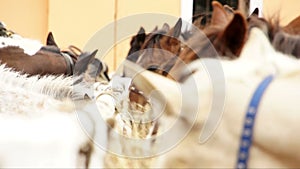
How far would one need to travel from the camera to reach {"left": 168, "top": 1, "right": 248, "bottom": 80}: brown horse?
16.6 inches

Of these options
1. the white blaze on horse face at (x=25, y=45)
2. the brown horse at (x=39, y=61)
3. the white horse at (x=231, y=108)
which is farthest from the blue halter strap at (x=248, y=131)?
the white blaze on horse face at (x=25, y=45)

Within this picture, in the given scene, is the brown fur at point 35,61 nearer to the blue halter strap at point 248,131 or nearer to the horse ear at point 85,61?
the horse ear at point 85,61

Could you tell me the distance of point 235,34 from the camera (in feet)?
1.40

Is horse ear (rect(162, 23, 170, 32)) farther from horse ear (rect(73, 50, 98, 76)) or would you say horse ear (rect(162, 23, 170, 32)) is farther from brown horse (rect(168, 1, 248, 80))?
brown horse (rect(168, 1, 248, 80))

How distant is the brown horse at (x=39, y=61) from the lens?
0.86 meters

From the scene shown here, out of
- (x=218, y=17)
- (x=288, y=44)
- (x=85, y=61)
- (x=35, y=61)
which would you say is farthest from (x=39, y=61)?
(x=288, y=44)

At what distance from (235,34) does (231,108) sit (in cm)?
7

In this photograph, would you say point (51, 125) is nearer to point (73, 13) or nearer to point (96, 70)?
point (96, 70)

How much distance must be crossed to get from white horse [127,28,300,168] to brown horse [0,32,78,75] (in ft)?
1.44

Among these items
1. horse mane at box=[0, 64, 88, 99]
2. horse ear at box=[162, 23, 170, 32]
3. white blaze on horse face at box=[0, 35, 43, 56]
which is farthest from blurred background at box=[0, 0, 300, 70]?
horse mane at box=[0, 64, 88, 99]

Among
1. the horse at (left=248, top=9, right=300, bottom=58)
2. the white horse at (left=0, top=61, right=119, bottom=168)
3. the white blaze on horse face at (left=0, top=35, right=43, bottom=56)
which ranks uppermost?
the horse at (left=248, top=9, right=300, bottom=58)

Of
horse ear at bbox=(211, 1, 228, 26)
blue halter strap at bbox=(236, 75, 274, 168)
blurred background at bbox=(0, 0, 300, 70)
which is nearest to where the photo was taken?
blue halter strap at bbox=(236, 75, 274, 168)

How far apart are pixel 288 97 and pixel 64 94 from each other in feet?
0.90

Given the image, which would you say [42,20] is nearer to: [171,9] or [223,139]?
[171,9]
